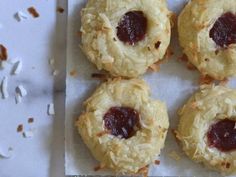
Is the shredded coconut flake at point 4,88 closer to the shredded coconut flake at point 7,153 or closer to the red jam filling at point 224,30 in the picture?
the shredded coconut flake at point 7,153

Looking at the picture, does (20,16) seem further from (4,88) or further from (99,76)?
(99,76)

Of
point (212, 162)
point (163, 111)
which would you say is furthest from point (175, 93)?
point (212, 162)

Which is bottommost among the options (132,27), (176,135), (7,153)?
(7,153)

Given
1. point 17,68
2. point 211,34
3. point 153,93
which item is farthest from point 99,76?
point 211,34

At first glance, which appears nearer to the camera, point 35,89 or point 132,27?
point 132,27

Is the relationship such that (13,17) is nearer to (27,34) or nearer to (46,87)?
(27,34)

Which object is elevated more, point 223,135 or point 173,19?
point 173,19
